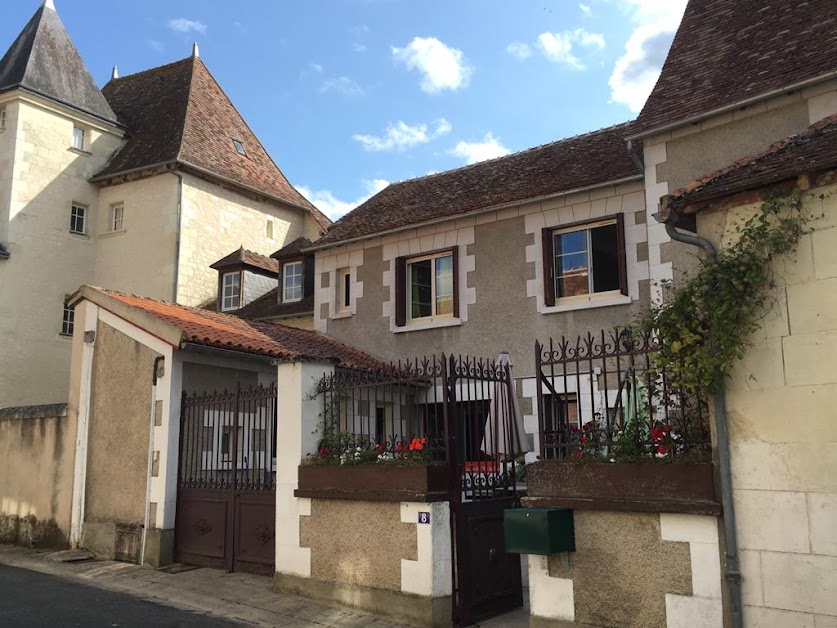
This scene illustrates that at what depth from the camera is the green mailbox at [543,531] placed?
5.92 m

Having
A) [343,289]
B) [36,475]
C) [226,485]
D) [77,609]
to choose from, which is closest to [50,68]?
[343,289]

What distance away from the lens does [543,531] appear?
593 cm

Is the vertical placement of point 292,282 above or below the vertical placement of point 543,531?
above

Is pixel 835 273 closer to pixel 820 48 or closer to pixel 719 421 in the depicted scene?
pixel 719 421

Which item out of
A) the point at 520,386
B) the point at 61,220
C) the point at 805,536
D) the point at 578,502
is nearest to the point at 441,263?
the point at 520,386

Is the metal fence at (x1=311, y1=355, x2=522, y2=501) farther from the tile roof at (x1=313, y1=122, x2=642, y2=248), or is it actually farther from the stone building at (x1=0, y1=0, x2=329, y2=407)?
the stone building at (x1=0, y1=0, x2=329, y2=407)

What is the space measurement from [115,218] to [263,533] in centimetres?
1603

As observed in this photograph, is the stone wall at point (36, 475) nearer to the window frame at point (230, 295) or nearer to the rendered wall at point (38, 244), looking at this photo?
the window frame at point (230, 295)

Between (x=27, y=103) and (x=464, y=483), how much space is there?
19378 mm

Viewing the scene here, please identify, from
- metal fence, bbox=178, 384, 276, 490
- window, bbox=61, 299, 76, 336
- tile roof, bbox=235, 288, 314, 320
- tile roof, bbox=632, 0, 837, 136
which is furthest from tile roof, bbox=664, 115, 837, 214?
window, bbox=61, 299, 76, 336

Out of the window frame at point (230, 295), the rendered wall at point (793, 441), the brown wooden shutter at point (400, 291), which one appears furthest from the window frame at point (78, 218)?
the rendered wall at point (793, 441)

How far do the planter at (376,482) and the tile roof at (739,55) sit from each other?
5.82 m

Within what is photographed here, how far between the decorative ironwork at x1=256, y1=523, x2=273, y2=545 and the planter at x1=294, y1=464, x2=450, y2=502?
120cm

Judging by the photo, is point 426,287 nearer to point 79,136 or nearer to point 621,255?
point 621,255
